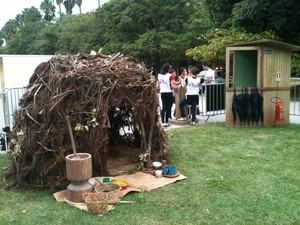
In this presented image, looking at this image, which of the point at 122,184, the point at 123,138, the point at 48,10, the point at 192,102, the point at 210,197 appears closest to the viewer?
the point at 210,197

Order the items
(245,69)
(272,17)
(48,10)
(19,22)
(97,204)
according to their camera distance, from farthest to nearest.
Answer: (19,22) → (48,10) → (272,17) → (245,69) → (97,204)

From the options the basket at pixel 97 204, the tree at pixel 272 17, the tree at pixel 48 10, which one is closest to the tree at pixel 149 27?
the tree at pixel 272 17

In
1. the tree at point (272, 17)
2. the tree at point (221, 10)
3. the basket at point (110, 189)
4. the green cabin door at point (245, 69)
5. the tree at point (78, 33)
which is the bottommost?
the basket at point (110, 189)

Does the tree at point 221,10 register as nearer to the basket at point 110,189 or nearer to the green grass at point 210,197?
the green grass at point 210,197

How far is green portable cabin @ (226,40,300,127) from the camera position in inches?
384

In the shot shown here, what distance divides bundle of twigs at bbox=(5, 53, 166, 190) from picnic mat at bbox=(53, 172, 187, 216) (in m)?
0.32

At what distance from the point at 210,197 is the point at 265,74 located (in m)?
5.90

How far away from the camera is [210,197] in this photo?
4941 mm

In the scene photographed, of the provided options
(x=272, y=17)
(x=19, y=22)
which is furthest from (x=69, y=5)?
(x=272, y=17)

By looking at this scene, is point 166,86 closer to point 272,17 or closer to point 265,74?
point 265,74

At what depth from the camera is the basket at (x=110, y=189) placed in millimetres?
4785

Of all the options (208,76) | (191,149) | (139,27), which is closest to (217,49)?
(208,76)

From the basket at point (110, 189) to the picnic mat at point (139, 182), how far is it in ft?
0.42

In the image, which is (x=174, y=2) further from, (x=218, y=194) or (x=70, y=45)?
(x=218, y=194)
